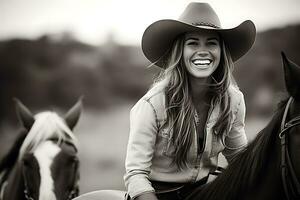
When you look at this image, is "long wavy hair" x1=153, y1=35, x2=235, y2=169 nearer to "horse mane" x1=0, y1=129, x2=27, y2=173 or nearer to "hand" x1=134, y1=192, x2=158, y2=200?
"hand" x1=134, y1=192, x2=158, y2=200

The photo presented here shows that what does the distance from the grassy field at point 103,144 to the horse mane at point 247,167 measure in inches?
227

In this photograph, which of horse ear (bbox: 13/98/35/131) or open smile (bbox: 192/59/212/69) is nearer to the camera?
open smile (bbox: 192/59/212/69)

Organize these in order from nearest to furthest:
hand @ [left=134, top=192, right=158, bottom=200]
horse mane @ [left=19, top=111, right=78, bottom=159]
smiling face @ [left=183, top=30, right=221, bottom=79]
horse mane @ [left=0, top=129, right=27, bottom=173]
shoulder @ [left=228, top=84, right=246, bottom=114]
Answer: hand @ [left=134, top=192, right=158, bottom=200] → smiling face @ [left=183, top=30, right=221, bottom=79] → shoulder @ [left=228, top=84, right=246, bottom=114] → horse mane @ [left=19, top=111, right=78, bottom=159] → horse mane @ [left=0, top=129, right=27, bottom=173]

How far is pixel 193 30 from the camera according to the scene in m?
1.86

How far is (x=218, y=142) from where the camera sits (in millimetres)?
1909

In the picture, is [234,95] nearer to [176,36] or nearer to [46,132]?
[176,36]

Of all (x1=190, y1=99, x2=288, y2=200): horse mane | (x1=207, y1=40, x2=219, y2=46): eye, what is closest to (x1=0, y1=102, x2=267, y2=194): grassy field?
(x1=207, y1=40, x2=219, y2=46): eye

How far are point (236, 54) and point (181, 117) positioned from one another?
471 millimetres

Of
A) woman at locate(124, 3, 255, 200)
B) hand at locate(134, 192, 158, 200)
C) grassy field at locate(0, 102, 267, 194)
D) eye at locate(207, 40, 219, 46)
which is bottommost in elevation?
grassy field at locate(0, 102, 267, 194)

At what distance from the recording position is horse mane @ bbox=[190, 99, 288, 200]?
1.54m


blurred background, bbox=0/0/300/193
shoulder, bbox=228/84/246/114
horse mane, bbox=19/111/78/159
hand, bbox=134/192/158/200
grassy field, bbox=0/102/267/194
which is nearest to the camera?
hand, bbox=134/192/158/200

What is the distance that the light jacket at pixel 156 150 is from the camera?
1.77 meters

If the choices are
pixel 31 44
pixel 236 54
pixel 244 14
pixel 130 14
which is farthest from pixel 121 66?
pixel 236 54

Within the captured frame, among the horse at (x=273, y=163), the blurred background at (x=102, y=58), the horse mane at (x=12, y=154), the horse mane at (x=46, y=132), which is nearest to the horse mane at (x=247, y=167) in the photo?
the horse at (x=273, y=163)
